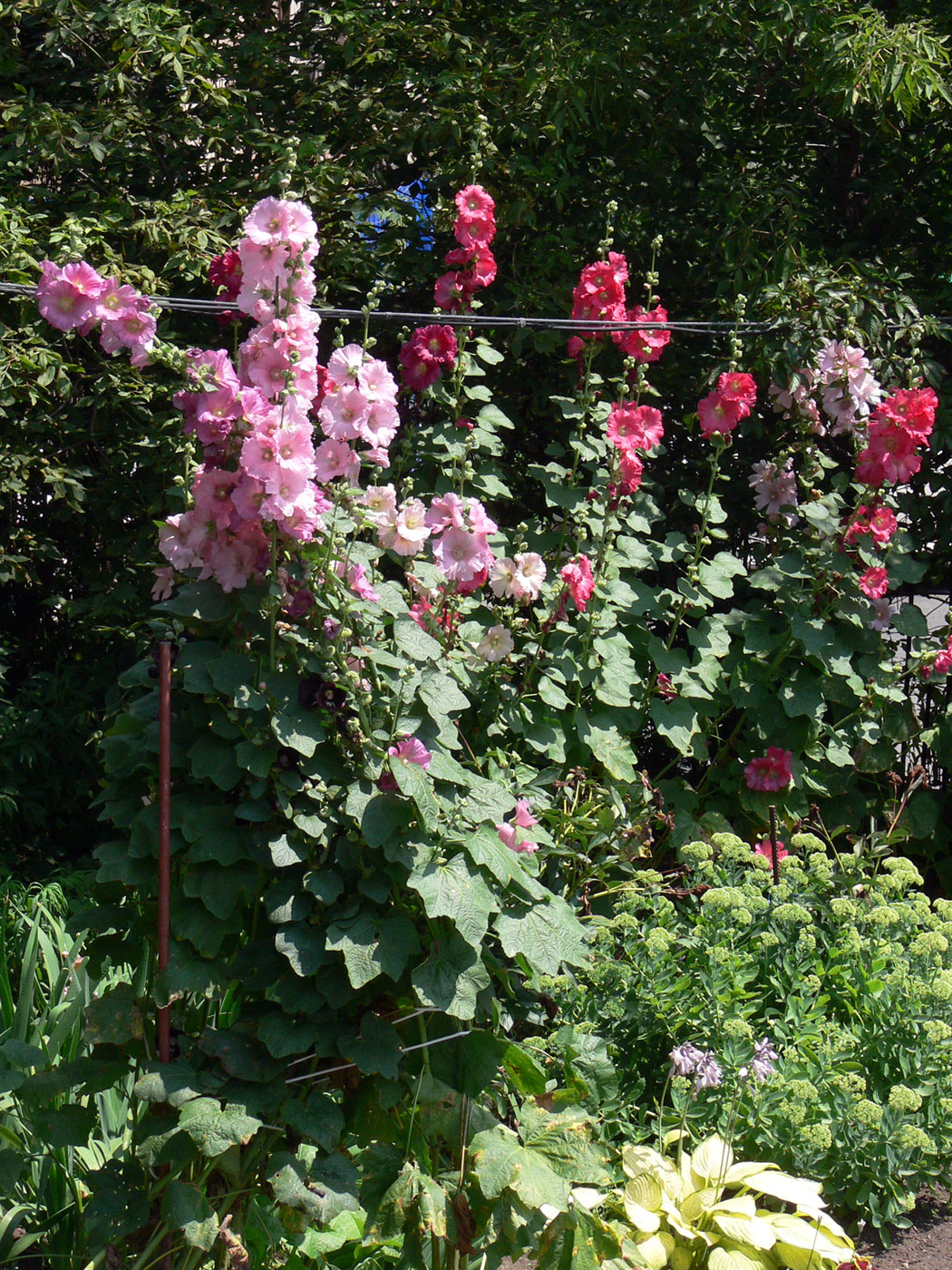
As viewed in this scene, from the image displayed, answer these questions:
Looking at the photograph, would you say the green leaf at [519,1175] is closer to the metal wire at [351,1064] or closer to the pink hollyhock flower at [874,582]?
the metal wire at [351,1064]

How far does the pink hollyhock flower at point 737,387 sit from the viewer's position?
329 cm

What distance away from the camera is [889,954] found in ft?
8.63

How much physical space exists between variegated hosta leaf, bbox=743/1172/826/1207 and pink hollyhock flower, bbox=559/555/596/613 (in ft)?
4.29

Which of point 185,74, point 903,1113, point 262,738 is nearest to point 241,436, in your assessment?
point 262,738

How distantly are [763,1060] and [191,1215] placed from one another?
3.52ft

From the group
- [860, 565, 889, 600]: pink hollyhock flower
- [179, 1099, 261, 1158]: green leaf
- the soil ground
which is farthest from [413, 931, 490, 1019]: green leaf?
[860, 565, 889, 600]: pink hollyhock flower

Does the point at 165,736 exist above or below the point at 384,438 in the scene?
below

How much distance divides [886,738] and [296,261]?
2593 mm

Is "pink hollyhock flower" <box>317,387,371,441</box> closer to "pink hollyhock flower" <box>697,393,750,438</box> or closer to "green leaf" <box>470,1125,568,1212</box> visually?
"green leaf" <box>470,1125,568,1212</box>

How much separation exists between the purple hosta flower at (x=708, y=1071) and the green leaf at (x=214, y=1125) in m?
0.87

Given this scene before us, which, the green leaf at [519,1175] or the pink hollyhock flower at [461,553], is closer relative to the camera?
the green leaf at [519,1175]

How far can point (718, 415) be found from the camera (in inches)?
134

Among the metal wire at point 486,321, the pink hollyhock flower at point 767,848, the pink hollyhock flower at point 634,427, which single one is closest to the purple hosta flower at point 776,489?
the metal wire at point 486,321

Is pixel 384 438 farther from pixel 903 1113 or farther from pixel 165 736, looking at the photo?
pixel 903 1113
